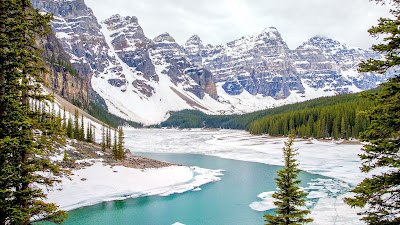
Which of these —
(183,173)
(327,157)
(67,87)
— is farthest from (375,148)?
(67,87)

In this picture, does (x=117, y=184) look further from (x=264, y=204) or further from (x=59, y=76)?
(x=59, y=76)

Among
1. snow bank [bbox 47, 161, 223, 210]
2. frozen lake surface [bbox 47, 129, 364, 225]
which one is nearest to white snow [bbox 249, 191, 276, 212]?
frozen lake surface [bbox 47, 129, 364, 225]

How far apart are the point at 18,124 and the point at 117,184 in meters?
25.6

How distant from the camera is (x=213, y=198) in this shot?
32.4m

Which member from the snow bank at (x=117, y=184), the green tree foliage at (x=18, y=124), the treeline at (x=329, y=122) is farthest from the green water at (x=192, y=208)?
the treeline at (x=329, y=122)

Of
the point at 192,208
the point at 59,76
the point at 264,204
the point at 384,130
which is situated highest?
the point at 59,76

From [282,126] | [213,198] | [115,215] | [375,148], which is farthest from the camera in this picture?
[282,126]

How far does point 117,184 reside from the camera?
34469 millimetres

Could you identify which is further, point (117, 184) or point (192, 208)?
point (117, 184)

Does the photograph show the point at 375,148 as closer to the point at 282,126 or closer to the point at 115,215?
the point at 115,215

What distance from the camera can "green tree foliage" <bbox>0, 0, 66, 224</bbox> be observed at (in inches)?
408

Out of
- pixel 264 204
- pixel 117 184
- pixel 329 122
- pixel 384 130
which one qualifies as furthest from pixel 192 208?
pixel 329 122

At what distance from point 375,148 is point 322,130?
282 feet

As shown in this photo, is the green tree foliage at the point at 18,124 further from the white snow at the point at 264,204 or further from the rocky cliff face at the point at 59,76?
the rocky cliff face at the point at 59,76
